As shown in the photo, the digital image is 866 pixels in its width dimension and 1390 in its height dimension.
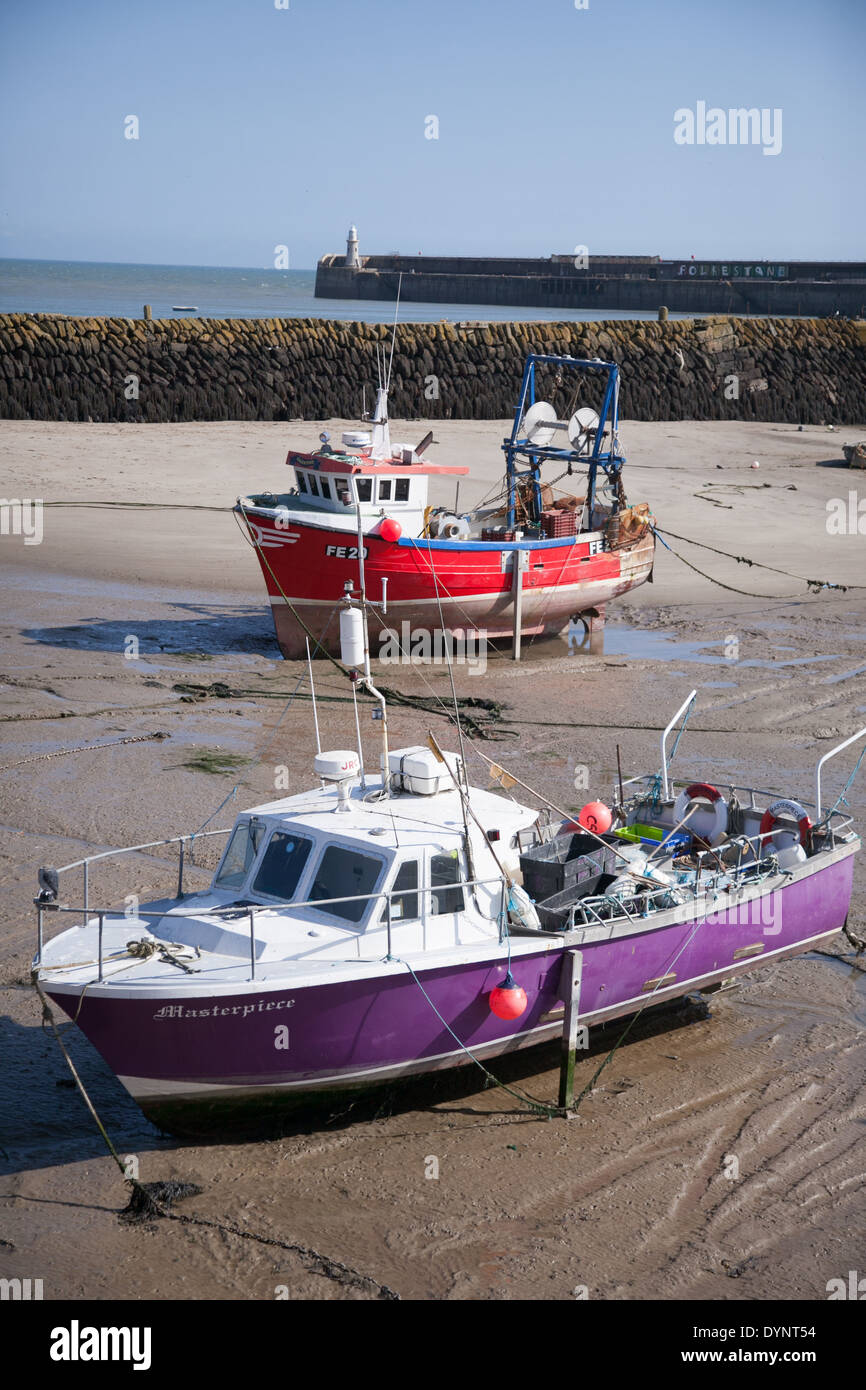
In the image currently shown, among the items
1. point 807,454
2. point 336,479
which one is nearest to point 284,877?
point 336,479

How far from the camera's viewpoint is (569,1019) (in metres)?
8.48

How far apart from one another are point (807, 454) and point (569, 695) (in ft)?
68.2

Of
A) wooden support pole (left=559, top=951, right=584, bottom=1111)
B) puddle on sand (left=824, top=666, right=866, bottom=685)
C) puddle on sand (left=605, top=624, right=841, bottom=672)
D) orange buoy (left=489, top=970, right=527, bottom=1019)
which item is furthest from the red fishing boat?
orange buoy (left=489, top=970, right=527, bottom=1019)

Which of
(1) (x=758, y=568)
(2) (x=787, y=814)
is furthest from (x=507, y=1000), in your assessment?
(1) (x=758, y=568)

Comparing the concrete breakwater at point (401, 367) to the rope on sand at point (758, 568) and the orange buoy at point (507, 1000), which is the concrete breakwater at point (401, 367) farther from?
the orange buoy at point (507, 1000)

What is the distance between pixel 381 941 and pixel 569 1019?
1.42 metres

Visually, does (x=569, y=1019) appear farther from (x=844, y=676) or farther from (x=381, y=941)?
(x=844, y=676)

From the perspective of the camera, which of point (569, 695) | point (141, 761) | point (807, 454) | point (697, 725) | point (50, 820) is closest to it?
point (50, 820)

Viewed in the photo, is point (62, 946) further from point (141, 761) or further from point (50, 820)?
point (141, 761)

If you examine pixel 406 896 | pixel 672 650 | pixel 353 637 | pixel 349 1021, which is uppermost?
pixel 353 637

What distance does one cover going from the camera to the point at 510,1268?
7031 mm

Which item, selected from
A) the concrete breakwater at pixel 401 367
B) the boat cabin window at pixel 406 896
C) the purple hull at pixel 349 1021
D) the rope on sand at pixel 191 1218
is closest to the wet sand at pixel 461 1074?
the rope on sand at pixel 191 1218
